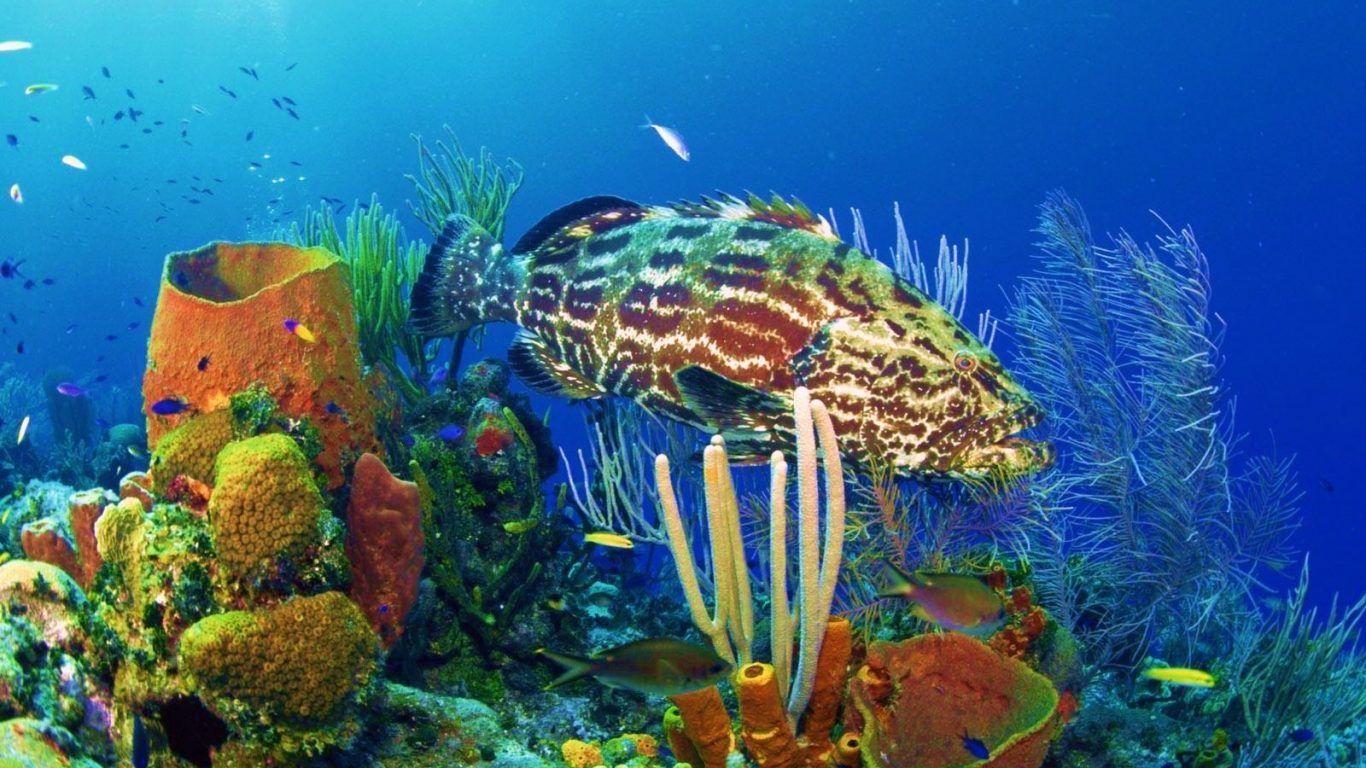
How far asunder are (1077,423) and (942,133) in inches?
4011

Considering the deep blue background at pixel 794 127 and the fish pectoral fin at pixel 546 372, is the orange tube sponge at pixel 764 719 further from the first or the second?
the deep blue background at pixel 794 127

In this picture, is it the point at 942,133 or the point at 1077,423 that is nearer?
the point at 1077,423

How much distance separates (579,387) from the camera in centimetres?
494

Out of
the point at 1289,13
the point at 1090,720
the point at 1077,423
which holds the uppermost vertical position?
the point at 1289,13

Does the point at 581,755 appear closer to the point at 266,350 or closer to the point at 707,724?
the point at 707,724

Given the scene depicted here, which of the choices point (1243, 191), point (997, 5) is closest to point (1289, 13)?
point (1243, 191)

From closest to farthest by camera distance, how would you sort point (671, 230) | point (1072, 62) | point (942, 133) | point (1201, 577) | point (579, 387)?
point (671, 230)
point (579, 387)
point (1201, 577)
point (1072, 62)
point (942, 133)

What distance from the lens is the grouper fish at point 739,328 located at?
382 centimetres

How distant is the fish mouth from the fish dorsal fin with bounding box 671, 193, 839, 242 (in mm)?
1339

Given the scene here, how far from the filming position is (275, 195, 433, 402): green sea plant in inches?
239

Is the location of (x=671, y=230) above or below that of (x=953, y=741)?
above

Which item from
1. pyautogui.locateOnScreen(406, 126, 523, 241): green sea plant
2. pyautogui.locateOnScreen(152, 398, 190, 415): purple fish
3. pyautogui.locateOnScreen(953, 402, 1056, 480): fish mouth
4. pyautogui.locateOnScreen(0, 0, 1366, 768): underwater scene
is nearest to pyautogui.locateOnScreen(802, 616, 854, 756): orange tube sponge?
pyautogui.locateOnScreen(0, 0, 1366, 768): underwater scene

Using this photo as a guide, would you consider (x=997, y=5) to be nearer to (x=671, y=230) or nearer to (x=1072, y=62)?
(x=1072, y=62)

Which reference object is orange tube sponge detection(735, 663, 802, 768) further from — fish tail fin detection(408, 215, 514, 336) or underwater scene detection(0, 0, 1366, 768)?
fish tail fin detection(408, 215, 514, 336)
